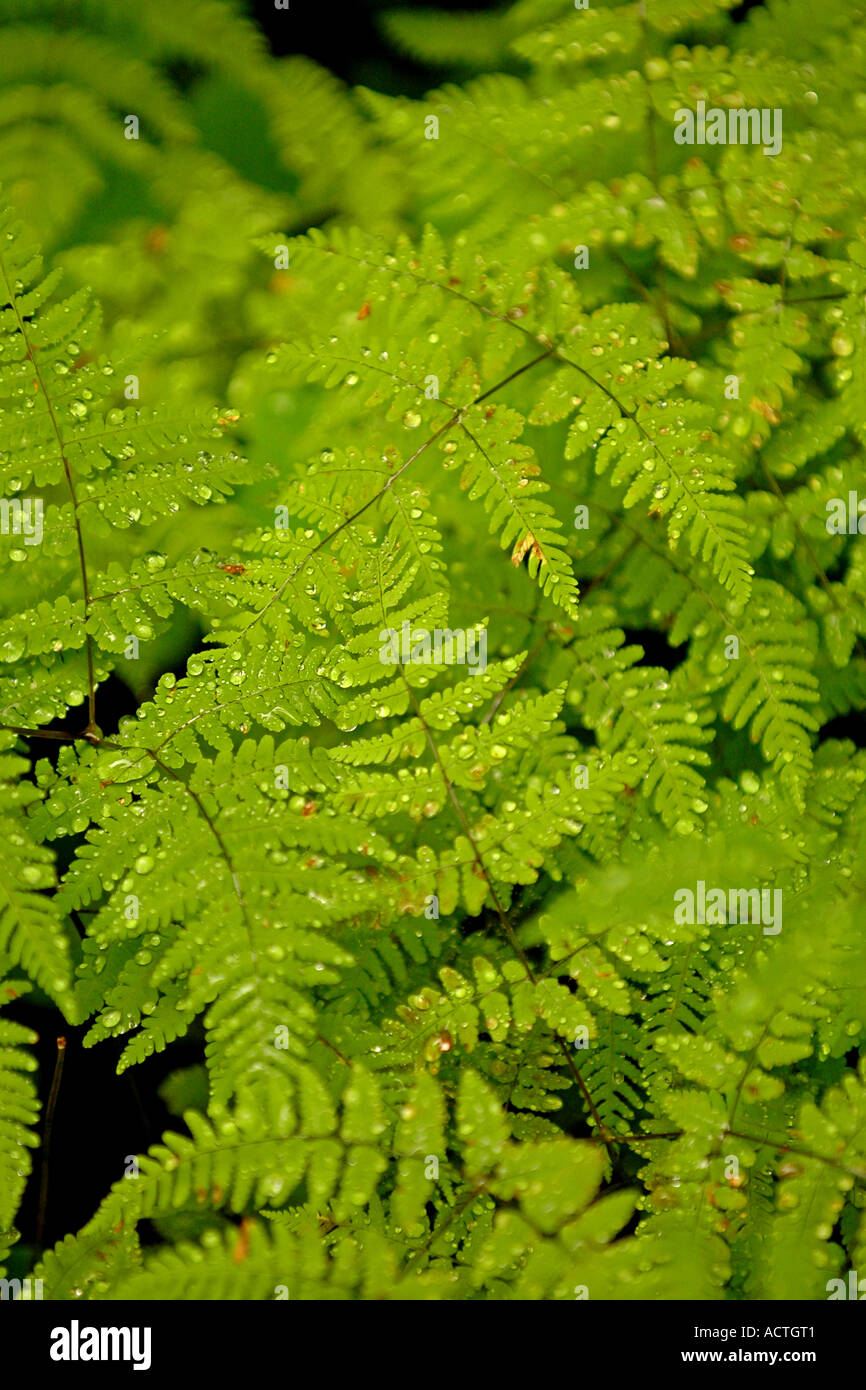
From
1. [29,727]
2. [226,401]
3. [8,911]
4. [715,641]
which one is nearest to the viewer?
[8,911]

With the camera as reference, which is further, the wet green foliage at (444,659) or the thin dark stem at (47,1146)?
the thin dark stem at (47,1146)

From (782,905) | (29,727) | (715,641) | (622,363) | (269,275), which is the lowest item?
(782,905)

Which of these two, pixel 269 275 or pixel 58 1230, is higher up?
pixel 269 275

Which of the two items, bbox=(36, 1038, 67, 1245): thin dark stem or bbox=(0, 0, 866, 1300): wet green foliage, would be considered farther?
bbox=(36, 1038, 67, 1245): thin dark stem

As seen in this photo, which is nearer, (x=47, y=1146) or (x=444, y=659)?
(x=444, y=659)

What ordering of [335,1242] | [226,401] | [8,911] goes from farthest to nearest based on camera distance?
[226,401] < [335,1242] < [8,911]

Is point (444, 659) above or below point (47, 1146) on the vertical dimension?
above

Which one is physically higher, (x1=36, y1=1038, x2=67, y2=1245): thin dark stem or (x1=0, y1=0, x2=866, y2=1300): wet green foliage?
(x1=0, y1=0, x2=866, y2=1300): wet green foliage

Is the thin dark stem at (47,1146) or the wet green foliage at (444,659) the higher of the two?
the wet green foliage at (444,659)

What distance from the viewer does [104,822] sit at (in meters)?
2.26
